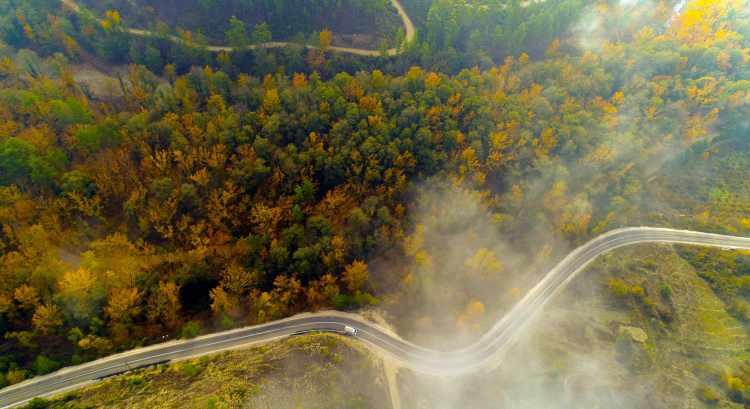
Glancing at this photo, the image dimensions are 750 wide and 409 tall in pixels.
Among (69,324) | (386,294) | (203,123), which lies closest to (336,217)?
(386,294)

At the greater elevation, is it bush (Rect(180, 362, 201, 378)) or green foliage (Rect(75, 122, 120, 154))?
green foliage (Rect(75, 122, 120, 154))

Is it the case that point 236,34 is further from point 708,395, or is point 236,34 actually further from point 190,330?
point 708,395

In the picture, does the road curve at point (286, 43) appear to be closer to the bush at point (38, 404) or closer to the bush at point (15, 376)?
the bush at point (15, 376)

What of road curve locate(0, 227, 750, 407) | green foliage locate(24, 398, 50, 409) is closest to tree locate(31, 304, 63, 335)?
road curve locate(0, 227, 750, 407)

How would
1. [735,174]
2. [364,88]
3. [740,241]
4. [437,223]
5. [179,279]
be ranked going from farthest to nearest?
[735,174] < [364,88] < [740,241] < [437,223] < [179,279]

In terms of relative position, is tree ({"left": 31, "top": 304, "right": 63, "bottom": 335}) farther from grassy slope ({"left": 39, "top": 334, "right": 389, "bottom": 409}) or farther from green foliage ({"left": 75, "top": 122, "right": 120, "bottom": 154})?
green foliage ({"left": 75, "top": 122, "right": 120, "bottom": 154})

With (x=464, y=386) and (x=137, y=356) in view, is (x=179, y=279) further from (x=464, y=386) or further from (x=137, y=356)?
(x=464, y=386)
